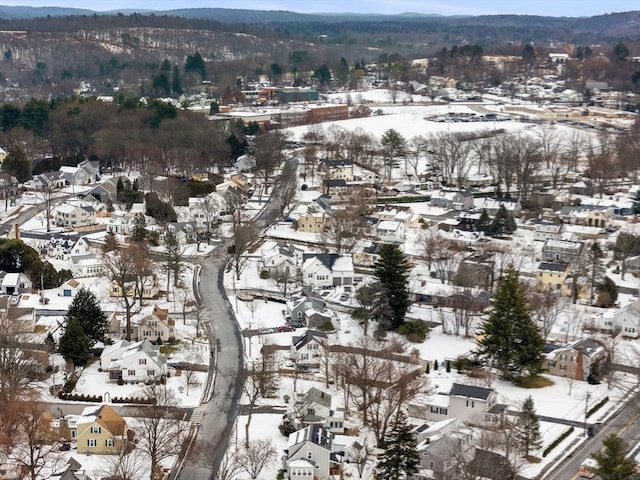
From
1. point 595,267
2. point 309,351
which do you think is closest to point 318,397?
point 309,351

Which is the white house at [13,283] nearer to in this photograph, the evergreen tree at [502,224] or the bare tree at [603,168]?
the evergreen tree at [502,224]

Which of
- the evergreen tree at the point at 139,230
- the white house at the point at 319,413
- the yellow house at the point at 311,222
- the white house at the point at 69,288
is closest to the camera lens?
the white house at the point at 319,413

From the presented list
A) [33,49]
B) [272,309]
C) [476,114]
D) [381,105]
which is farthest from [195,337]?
[33,49]

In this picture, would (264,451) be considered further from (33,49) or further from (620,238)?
(33,49)

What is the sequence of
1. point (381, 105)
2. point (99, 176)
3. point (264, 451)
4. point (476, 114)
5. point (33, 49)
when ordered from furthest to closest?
point (33, 49) → point (381, 105) → point (476, 114) → point (99, 176) → point (264, 451)

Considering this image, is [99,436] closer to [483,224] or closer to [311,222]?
[311,222]

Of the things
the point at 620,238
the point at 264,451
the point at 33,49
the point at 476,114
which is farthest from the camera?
the point at 33,49

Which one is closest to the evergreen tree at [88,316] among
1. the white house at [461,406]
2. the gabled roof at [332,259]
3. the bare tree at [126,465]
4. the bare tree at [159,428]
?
the bare tree at [159,428]
